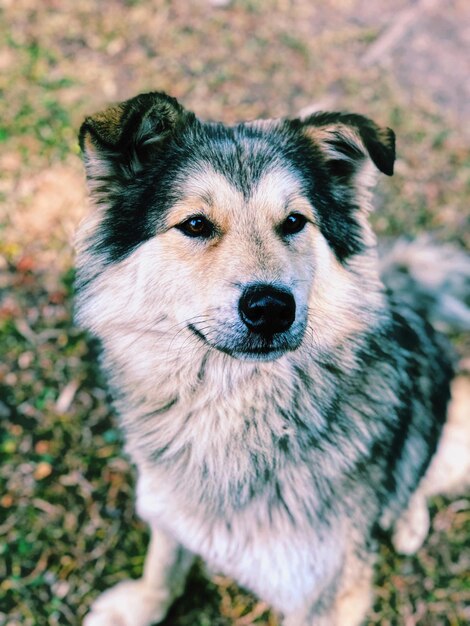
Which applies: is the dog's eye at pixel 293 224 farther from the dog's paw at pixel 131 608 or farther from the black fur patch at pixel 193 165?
the dog's paw at pixel 131 608

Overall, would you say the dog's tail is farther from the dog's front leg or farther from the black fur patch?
the dog's front leg

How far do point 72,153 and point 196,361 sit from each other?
312 cm

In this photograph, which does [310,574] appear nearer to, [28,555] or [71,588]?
[71,588]

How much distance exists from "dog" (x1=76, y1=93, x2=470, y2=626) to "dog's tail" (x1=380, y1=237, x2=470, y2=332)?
90 centimetres

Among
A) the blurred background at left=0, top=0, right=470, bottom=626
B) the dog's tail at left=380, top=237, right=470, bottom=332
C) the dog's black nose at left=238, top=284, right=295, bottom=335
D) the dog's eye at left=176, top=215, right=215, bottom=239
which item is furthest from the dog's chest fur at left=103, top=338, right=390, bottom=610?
the dog's tail at left=380, top=237, right=470, bottom=332

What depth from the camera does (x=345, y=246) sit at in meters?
2.42

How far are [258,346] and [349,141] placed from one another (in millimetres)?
913

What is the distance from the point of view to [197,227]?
2254 millimetres

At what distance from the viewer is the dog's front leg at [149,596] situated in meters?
3.04

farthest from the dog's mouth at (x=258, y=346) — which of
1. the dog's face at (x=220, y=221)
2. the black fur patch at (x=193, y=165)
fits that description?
the black fur patch at (x=193, y=165)

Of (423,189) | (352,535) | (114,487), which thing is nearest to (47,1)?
(423,189)

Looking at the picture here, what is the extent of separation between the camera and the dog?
2.17 m

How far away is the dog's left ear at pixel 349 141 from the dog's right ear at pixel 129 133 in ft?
1.77

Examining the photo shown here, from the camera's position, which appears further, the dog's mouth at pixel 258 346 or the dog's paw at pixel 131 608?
the dog's paw at pixel 131 608
